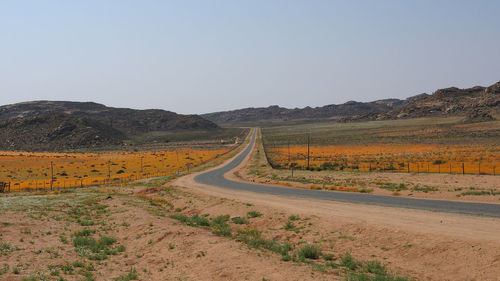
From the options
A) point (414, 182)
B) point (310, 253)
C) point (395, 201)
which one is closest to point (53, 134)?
point (414, 182)

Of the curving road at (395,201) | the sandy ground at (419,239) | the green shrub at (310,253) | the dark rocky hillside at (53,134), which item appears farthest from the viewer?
the dark rocky hillside at (53,134)

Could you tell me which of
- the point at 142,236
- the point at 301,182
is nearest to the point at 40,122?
the point at 301,182

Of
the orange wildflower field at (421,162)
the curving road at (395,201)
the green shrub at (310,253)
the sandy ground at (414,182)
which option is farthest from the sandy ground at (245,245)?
the orange wildflower field at (421,162)

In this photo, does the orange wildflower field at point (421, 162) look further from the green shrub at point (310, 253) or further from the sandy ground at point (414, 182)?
the green shrub at point (310, 253)

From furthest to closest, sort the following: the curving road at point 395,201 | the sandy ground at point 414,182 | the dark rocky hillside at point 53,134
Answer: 1. the dark rocky hillside at point 53,134
2. the sandy ground at point 414,182
3. the curving road at point 395,201

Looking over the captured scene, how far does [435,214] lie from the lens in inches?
862

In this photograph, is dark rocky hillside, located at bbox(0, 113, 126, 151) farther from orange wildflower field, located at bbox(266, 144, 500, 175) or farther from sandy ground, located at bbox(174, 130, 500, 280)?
sandy ground, located at bbox(174, 130, 500, 280)

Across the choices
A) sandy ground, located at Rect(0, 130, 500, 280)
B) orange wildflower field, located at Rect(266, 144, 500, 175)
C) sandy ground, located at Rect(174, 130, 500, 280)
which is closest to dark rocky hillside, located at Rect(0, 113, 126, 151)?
orange wildflower field, located at Rect(266, 144, 500, 175)

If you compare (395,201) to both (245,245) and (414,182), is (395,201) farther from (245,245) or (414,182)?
(245,245)

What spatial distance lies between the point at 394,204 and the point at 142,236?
58.0 feet

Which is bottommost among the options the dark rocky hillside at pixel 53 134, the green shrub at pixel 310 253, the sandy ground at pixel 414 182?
the green shrub at pixel 310 253

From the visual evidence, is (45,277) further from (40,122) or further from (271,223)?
(40,122)

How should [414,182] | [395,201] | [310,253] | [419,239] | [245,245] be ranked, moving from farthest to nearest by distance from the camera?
[414,182] < [395,201] < [245,245] < [419,239] < [310,253]

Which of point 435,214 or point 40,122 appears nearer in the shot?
point 435,214
